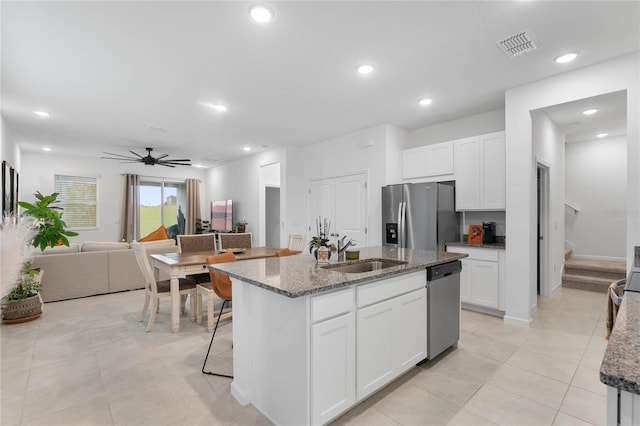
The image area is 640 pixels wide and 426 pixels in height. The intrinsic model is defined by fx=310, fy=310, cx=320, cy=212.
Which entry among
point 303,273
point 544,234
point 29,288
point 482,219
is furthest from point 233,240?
point 544,234

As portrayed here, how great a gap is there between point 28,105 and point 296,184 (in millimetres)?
A: 4194

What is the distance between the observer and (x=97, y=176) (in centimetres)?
784

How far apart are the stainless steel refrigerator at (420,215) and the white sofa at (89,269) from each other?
3229mm

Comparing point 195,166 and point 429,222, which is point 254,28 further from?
point 195,166

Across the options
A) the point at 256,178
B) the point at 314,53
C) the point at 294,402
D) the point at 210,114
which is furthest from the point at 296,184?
the point at 294,402

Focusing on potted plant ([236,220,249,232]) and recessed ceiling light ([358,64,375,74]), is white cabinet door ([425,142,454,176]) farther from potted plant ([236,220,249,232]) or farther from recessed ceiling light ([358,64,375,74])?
potted plant ([236,220,249,232])

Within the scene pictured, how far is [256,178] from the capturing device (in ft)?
24.0

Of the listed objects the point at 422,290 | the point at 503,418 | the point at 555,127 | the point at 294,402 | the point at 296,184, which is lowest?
the point at 503,418

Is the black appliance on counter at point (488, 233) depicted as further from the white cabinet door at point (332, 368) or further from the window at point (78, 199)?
the window at point (78, 199)

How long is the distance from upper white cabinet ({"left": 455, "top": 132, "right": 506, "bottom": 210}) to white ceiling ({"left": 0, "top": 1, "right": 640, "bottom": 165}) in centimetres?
53

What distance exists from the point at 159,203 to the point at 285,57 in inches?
291

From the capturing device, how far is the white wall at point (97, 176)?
7.08 metres

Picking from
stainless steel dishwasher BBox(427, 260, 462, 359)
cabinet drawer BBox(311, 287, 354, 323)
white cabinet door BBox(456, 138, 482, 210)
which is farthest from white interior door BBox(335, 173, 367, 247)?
cabinet drawer BBox(311, 287, 354, 323)

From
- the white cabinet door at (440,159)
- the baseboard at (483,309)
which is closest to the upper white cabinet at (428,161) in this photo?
the white cabinet door at (440,159)
